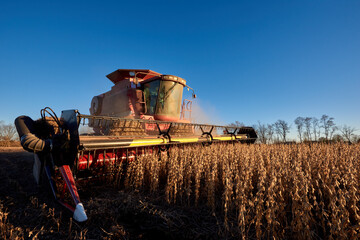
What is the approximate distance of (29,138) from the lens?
248 cm

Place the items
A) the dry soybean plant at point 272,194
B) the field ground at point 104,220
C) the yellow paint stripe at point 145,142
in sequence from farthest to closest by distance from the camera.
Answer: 1. the yellow paint stripe at point 145,142
2. the field ground at point 104,220
3. the dry soybean plant at point 272,194

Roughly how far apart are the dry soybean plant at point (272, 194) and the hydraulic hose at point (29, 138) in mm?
1459

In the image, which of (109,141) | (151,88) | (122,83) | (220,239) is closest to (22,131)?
(109,141)

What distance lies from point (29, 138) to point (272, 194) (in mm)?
3289

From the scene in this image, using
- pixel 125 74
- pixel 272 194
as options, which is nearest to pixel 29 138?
pixel 272 194

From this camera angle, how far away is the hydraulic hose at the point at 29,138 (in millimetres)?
2434

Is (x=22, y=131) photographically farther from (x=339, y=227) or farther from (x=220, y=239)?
(x=339, y=227)

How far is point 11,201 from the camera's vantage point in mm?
2895

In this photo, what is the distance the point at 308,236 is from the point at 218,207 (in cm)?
111

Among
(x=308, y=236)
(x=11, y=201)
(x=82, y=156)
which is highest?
(x=82, y=156)

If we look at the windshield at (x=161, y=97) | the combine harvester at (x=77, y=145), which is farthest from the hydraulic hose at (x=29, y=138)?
the windshield at (x=161, y=97)

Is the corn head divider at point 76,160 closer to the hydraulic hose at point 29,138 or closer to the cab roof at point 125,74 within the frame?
the hydraulic hose at point 29,138

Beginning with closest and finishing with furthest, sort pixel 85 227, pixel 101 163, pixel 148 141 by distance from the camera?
1. pixel 85 227
2. pixel 101 163
3. pixel 148 141

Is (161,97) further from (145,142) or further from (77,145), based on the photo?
(77,145)
